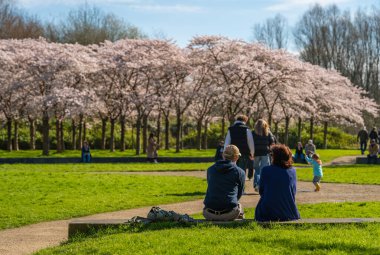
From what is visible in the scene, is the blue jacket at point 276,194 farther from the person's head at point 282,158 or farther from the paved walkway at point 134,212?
the paved walkway at point 134,212

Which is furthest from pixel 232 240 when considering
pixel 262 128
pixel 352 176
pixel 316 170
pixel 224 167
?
pixel 352 176

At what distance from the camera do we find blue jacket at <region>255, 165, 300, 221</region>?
28.3 feet

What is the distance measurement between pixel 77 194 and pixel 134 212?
131 inches

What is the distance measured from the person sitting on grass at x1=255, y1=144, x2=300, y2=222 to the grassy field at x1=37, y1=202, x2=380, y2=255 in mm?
313

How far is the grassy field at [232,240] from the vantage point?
7.21m

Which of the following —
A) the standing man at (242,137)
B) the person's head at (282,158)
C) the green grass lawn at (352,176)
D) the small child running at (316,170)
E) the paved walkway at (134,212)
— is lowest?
the paved walkway at (134,212)

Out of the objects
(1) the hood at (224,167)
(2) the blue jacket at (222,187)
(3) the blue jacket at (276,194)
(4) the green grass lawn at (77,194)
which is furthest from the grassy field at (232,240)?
(4) the green grass lawn at (77,194)

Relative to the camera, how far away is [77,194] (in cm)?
1582

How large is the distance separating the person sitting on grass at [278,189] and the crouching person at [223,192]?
1.33ft

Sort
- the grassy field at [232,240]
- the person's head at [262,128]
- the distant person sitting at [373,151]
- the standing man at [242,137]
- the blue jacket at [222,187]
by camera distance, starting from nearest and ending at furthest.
A: the grassy field at [232,240]
the blue jacket at [222,187]
the standing man at [242,137]
the person's head at [262,128]
the distant person sitting at [373,151]

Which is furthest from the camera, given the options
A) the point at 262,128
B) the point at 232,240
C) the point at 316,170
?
the point at 316,170

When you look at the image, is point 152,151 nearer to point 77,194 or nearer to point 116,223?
point 77,194

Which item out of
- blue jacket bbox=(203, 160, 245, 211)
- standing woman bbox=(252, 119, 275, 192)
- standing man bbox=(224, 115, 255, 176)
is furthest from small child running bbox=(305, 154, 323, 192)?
blue jacket bbox=(203, 160, 245, 211)

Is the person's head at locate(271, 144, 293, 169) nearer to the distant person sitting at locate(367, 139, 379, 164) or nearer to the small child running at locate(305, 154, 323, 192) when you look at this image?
the small child running at locate(305, 154, 323, 192)
